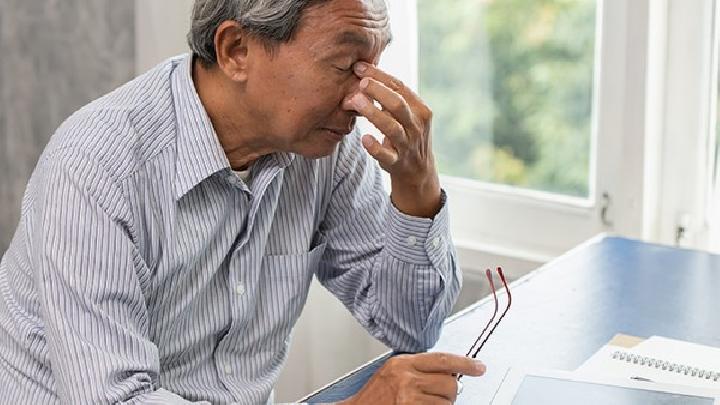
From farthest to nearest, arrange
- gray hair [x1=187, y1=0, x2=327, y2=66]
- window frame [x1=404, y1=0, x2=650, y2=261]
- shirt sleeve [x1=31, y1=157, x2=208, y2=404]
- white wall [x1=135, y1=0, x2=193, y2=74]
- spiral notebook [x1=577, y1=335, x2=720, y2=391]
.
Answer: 1. white wall [x1=135, y1=0, x2=193, y2=74]
2. window frame [x1=404, y1=0, x2=650, y2=261]
3. spiral notebook [x1=577, y1=335, x2=720, y2=391]
4. gray hair [x1=187, y1=0, x2=327, y2=66]
5. shirt sleeve [x1=31, y1=157, x2=208, y2=404]

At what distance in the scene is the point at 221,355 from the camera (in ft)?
5.63

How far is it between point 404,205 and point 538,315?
321mm

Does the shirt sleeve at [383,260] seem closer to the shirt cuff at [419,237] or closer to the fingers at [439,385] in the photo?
the shirt cuff at [419,237]

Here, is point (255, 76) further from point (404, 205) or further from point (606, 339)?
point (606, 339)

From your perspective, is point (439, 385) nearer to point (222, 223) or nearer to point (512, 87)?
point (222, 223)

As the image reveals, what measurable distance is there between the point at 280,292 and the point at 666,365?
543 millimetres

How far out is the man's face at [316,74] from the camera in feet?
5.12

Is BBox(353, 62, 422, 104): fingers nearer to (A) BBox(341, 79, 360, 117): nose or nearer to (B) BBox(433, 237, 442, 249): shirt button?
(A) BBox(341, 79, 360, 117): nose

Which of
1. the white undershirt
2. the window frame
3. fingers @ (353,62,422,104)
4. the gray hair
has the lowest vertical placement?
the window frame

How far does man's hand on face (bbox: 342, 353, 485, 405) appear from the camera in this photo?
4.85 feet

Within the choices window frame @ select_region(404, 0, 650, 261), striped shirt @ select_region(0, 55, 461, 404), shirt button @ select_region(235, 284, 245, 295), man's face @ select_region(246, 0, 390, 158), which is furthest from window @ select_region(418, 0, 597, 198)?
shirt button @ select_region(235, 284, 245, 295)

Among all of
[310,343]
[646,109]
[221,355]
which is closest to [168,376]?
[221,355]

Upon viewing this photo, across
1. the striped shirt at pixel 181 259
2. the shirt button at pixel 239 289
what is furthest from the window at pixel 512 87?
the shirt button at pixel 239 289

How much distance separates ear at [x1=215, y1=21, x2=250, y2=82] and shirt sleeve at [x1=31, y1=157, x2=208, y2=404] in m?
0.23
